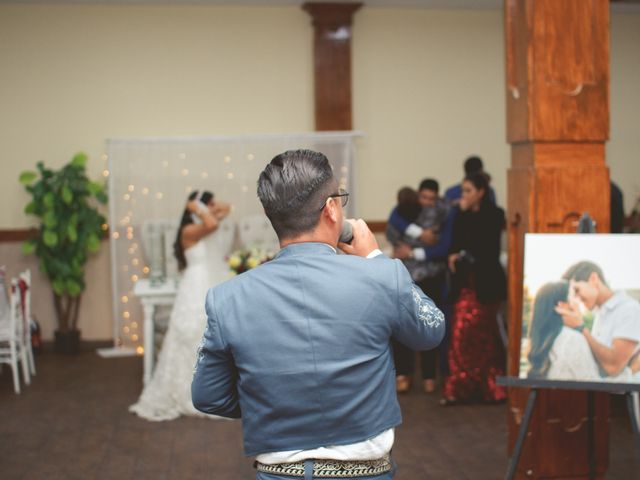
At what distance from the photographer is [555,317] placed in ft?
11.4

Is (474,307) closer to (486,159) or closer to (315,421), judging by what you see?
Answer: (486,159)

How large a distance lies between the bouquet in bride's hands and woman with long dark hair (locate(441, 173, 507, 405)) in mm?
1300

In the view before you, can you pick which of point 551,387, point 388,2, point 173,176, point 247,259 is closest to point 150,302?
point 247,259

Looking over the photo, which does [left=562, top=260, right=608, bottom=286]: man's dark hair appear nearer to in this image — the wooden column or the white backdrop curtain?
the white backdrop curtain

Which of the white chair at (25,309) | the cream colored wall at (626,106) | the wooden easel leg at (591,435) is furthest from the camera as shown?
the cream colored wall at (626,106)

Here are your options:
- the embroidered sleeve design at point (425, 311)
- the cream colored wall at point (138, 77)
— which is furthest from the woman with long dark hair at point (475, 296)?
the embroidered sleeve design at point (425, 311)

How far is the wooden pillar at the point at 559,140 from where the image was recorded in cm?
370

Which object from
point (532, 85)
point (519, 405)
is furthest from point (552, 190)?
point (519, 405)

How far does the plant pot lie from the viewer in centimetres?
801

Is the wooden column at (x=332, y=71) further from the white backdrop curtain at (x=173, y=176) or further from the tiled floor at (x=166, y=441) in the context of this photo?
the tiled floor at (x=166, y=441)

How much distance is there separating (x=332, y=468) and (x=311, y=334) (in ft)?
1.00

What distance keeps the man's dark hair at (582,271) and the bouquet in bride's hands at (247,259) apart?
2.84m

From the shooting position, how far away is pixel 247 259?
6180mm

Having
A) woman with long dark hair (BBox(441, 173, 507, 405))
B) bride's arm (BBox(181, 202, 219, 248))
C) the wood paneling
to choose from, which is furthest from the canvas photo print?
bride's arm (BBox(181, 202, 219, 248))
